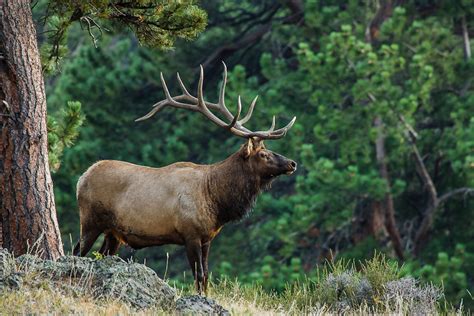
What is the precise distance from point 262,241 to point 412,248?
2916 mm

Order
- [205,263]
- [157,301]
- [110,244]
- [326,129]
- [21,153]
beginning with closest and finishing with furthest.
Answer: [157,301] < [21,153] < [205,263] < [110,244] < [326,129]

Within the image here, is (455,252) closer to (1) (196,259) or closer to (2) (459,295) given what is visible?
(2) (459,295)

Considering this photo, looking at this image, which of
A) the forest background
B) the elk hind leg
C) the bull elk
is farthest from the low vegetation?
the forest background

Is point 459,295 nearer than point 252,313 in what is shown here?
No

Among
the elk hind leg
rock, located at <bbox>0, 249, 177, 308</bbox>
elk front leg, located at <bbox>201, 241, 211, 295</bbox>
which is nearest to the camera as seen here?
rock, located at <bbox>0, 249, 177, 308</bbox>

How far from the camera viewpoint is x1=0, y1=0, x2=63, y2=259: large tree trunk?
8.87m

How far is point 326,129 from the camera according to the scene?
65.7 feet

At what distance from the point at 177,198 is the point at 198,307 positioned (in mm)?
3338

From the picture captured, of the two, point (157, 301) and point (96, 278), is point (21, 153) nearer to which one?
point (96, 278)

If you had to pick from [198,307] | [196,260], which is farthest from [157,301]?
[196,260]

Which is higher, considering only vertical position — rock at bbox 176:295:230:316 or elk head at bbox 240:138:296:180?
elk head at bbox 240:138:296:180

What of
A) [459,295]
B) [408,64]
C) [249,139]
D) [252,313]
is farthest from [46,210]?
[408,64]

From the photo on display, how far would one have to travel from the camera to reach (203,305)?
752 cm

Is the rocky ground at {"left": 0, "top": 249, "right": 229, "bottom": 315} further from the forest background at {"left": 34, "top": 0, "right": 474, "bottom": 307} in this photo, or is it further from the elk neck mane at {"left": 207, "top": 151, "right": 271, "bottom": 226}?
the forest background at {"left": 34, "top": 0, "right": 474, "bottom": 307}
